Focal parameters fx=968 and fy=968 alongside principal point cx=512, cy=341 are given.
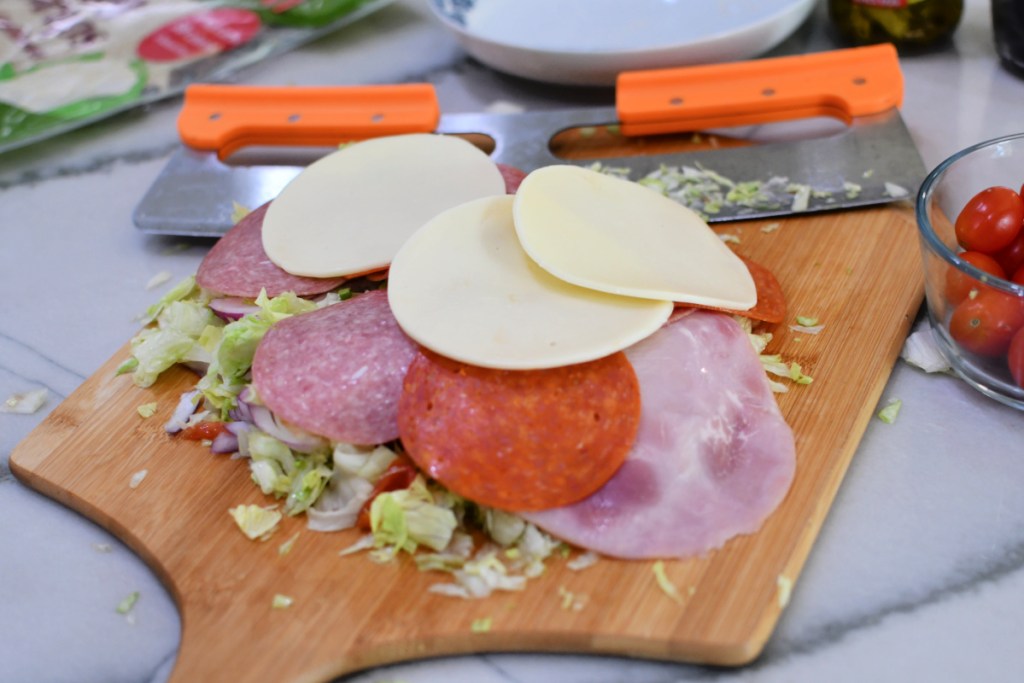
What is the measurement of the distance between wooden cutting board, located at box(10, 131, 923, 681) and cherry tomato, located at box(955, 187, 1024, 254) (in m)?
0.20

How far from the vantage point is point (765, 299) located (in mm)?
1729

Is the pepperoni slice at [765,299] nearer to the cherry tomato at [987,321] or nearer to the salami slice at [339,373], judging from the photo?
the cherry tomato at [987,321]

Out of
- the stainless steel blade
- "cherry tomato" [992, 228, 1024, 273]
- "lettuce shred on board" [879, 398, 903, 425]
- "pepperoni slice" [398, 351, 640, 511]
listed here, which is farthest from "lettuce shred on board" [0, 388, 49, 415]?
"cherry tomato" [992, 228, 1024, 273]

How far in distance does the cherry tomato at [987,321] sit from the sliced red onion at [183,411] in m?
1.29

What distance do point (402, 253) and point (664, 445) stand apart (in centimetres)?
55

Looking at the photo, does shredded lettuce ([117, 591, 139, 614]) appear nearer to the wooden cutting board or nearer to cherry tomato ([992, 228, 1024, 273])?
the wooden cutting board

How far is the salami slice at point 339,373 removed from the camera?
1.50 m

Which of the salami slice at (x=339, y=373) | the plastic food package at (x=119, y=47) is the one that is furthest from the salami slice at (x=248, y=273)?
the plastic food package at (x=119, y=47)

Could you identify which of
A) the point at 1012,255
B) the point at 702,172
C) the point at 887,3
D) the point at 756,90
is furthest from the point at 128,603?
the point at 887,3

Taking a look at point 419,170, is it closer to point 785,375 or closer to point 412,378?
point 412,378

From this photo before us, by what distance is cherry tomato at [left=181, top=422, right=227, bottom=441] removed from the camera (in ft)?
5.45

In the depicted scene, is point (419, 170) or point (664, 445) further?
point (419, 170)

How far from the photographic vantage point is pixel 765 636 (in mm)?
1285

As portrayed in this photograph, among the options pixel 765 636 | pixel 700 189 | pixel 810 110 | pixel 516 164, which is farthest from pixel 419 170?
pixel 765 636
